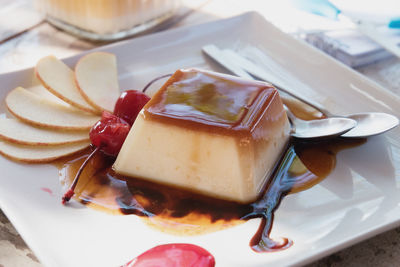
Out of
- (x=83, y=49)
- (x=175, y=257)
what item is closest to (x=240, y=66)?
(x=83, y=49)

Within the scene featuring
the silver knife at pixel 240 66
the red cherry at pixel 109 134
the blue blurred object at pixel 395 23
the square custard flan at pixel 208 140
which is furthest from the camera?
the blue blurred object at pixel 395 23

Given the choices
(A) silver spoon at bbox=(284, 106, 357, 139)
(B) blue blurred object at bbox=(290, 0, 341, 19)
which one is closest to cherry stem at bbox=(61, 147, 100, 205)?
(A) silver spoon at bbox=(284, 106, 357, 139)

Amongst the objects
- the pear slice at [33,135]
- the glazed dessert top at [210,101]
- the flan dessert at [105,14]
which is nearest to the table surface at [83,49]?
the flan dessert at [105,14]

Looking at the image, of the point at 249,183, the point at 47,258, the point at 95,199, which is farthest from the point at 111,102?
the point at 47,258

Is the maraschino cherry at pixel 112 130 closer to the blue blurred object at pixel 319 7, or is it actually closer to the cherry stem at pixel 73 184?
the cherry stem at pixel 73 184

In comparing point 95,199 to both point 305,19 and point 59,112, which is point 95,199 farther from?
point 305,19

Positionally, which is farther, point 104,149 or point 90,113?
point 90,113

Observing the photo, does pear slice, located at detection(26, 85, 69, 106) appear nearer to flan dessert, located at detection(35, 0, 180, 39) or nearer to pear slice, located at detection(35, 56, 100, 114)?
pear slice, located at detection(35, 56, 100, 114)
